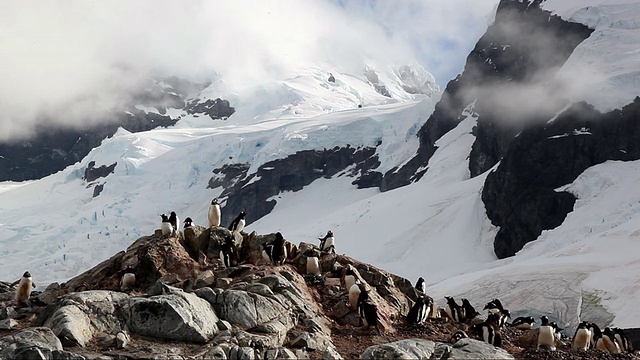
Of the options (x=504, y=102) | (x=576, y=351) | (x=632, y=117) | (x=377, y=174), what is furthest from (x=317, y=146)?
(x=576, y=351)

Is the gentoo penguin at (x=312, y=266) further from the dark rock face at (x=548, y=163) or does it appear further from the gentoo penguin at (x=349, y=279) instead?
the dark rock face at (x=548, y=163)

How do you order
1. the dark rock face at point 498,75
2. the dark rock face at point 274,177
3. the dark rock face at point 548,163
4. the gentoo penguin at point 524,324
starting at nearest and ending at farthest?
the gentoo penguin at point 524,324, the dark rock face at point 548,163, the dark rock face at point 498,75, the dark rock face at point 274,177

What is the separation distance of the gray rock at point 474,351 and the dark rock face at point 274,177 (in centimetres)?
10480

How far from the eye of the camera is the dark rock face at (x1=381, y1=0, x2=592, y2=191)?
7888 centimetres

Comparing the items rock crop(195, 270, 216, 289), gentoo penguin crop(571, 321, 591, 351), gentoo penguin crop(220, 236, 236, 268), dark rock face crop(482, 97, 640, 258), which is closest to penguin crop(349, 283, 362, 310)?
rock crop(195, 270, 216, 289)

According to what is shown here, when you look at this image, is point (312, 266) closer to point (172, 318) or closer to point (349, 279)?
point (349, 279)

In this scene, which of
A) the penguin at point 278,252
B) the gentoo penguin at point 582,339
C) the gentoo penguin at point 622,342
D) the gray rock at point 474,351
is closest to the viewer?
the gray rock at point 474,351

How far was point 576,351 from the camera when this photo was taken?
58.5 ft

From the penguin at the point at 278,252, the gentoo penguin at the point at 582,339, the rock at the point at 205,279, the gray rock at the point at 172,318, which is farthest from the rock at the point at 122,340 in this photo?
the gentoo penguin at the point at 582,339

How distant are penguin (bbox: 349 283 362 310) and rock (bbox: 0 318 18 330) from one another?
8.33 metres

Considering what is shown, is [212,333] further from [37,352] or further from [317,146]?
[317,146]

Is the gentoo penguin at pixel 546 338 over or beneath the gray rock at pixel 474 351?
beneath

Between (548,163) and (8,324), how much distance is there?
6063 centimetres

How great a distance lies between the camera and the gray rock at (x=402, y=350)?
13.6 metres
